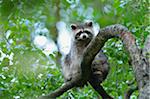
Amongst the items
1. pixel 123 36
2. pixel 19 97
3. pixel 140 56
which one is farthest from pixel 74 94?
pixel 140 56

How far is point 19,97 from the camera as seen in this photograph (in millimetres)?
4809

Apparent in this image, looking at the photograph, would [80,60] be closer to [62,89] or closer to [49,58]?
[49,58]

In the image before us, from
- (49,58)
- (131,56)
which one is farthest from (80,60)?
(131,56)

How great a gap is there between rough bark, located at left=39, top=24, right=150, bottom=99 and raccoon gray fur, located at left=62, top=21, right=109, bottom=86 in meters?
0.47

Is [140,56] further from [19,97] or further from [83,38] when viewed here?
[83,38]

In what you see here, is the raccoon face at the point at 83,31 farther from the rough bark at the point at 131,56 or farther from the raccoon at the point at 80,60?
the rough bark at the point at 131,56

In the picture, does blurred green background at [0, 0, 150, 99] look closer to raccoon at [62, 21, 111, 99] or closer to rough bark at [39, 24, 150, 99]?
raccoon at [62, 21, 111, 99]

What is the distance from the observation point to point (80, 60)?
511cm

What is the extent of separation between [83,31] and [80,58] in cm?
83

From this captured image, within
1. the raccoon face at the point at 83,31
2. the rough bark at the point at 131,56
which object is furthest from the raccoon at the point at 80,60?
the rough bark at the point at 131,56

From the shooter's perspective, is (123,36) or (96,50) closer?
(123,36)

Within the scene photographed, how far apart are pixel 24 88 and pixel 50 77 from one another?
1.53 feet

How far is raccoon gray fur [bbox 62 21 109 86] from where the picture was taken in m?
4.84

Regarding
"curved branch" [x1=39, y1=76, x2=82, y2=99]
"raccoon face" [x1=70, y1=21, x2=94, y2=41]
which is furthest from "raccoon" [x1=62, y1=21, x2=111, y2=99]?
"curved branch" [x1=39, y1=76, x2=82, y2=99]
